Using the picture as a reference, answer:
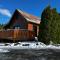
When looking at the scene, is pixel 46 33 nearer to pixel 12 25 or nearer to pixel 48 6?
pixel 48 6

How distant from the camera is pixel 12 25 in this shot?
124 feet

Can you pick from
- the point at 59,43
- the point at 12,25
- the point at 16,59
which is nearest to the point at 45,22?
the point at 59,43

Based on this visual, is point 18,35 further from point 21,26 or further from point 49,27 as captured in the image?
point 49,27

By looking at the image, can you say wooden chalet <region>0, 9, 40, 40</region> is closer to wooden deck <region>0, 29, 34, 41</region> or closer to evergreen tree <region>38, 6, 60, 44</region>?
Answer: wooden deck <region>0, 29, 34, 41</region>

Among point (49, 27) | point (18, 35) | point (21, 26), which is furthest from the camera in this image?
point (21, 26)

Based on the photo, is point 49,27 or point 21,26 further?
point 21,26

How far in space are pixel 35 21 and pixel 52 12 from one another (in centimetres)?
974

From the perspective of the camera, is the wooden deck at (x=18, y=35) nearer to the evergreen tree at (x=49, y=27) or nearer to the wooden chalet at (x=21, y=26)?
the wooden chalet at (x=21, y=26)

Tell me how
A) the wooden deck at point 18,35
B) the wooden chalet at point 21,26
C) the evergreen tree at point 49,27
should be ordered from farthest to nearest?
1. the wooden chalet at point 21,26
2. the wooden deck at point 18,35
3. the evergreen tree at point 49,27

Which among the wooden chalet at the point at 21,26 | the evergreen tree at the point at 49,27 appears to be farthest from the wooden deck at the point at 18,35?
the evergreen tree at the point at 49,27

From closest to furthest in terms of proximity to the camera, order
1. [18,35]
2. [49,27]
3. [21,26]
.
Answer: [49,27] < [18,35] < [21,26]

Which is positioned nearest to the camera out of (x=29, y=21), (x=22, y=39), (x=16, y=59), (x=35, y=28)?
(x=16, y=59)

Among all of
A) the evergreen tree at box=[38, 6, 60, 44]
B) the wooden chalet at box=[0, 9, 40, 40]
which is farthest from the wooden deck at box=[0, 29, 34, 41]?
the evergreen tree at box=[38, 6, 60, 44]

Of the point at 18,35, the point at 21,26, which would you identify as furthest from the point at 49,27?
the point at 21,26
